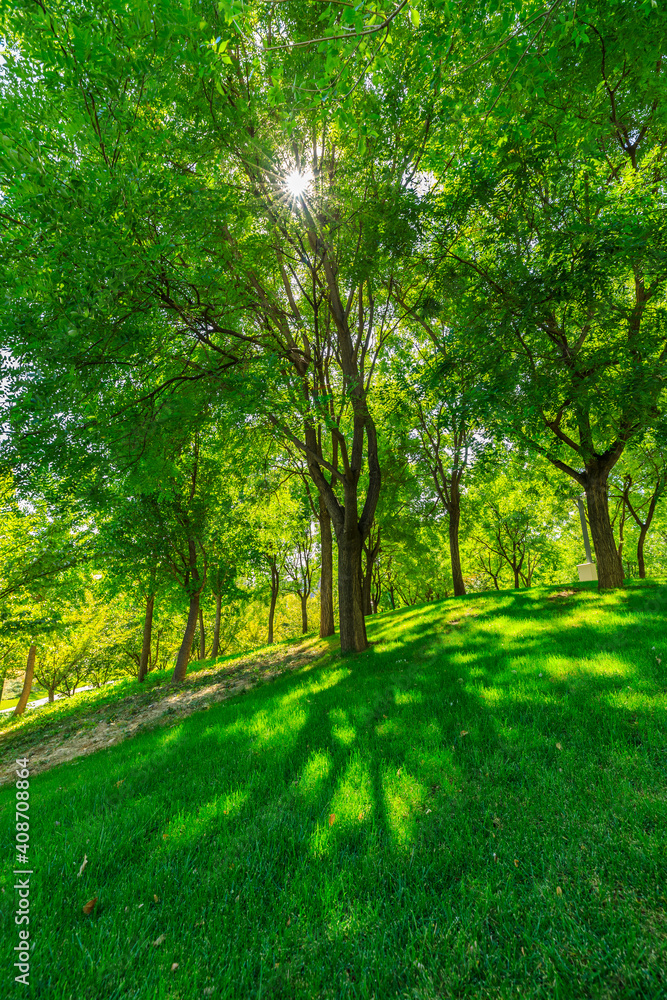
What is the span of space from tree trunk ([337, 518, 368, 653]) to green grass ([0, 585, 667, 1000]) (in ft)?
14.6

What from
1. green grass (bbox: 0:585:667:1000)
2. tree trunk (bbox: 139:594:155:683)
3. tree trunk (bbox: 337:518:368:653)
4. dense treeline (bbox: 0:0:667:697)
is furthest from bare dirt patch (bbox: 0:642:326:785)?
green grass (bbox: 0:585:667:1000)

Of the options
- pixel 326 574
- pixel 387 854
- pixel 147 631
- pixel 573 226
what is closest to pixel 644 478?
pixel 326 574

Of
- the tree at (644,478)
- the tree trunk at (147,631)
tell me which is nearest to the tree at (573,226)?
the tree at (644,478)

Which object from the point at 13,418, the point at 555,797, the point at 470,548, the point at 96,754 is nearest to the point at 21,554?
the point at 96,754

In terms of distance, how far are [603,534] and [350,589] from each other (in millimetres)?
7881

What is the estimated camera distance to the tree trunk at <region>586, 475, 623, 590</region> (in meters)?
11.5

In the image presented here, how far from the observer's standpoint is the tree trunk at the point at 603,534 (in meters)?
11.5

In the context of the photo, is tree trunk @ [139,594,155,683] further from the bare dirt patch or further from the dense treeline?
the dense treeline

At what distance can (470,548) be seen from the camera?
32375mm

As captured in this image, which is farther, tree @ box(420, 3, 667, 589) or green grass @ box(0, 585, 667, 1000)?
tree @ box(420, 3, 667, 589)

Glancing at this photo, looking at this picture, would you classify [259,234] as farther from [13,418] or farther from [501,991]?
[501,991]

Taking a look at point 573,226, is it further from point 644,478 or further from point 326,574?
point 644,478

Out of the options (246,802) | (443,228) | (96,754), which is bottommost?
(96,754)

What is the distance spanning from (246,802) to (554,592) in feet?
39.8
